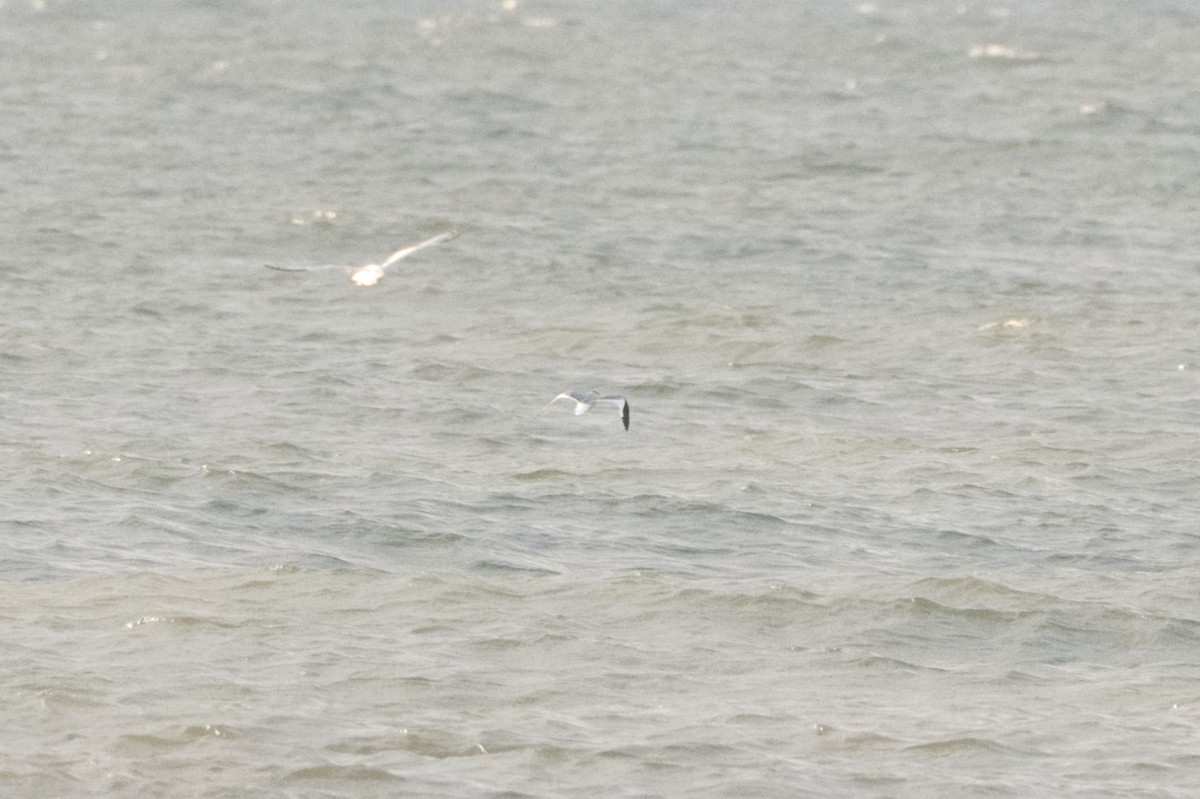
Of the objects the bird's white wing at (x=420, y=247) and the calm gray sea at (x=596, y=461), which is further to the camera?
the bird's white wing at (x=420, y=247)

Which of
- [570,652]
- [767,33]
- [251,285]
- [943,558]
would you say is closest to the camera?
[570,652]

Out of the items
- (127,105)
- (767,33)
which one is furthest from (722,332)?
(767,33)

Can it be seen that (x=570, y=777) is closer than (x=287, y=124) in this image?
Yes

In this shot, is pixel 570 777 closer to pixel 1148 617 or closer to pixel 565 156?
pixel 1148 617

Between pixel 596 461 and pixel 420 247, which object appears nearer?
pixel 596 461

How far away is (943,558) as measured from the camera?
13945 mm

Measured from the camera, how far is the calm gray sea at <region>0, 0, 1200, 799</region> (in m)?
10.8

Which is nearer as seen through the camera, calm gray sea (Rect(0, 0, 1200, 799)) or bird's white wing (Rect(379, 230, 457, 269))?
calm gray sea (Rect(0, 0, 1200, 799))

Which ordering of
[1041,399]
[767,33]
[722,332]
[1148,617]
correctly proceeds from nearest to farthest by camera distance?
1. [1148,617]
2. [1041,399]
3. [722,332]
4. [767,33]

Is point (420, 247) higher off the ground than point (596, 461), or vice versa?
point (420, 247)

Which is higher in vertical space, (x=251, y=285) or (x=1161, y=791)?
(x=1161, y=791)

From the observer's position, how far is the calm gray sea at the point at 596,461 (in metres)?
10.8

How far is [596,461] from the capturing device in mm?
16000

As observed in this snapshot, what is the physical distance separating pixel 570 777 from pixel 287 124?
84.3ft
